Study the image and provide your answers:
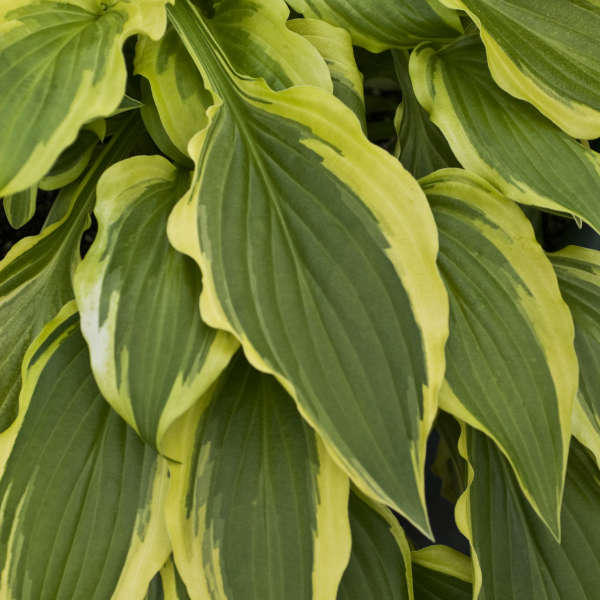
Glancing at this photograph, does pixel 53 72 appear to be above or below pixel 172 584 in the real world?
above

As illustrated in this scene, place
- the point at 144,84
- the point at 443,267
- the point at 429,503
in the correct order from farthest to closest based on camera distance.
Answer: the point at 429,503 → the point at 144,84 → the point at 443,267

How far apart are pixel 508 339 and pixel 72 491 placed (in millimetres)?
385

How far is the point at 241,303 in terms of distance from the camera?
49cm

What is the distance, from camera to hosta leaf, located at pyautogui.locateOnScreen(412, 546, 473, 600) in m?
0.68

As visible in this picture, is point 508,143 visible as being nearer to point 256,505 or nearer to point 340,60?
point 340,60

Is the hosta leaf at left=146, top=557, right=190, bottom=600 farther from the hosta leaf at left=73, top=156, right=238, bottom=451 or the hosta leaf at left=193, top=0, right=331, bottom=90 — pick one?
the hosta leaf at left=193, top=0, right=331, bottom=90

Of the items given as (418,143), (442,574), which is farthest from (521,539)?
(418,143)

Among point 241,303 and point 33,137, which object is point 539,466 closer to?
point 241,303

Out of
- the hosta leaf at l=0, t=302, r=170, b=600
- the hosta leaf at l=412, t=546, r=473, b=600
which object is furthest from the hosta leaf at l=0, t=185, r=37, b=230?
the hosta leaf at l=412, t=546, r=473, b=600

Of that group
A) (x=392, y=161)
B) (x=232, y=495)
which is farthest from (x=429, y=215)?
(x=232, y=495)

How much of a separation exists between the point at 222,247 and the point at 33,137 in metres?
0.15

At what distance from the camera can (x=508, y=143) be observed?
66 centimetres

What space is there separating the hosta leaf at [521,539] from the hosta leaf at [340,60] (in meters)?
0.34

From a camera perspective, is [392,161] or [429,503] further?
[429,503]
